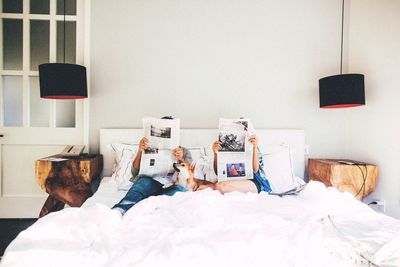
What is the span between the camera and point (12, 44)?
2.47 meters

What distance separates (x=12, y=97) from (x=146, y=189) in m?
1.78

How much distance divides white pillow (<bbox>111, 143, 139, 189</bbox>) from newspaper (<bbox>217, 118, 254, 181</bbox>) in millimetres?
688

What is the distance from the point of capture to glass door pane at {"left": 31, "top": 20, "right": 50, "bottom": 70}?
2471mm

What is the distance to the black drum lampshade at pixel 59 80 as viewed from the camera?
80.3 inches

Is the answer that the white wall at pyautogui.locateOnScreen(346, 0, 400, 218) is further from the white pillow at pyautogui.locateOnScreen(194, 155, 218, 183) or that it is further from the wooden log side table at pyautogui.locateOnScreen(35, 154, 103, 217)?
the wooden log side table at pyautogui.locateOnScreen(35, 154, 103, 217)

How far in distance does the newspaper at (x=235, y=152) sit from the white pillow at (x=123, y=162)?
0.69 meters

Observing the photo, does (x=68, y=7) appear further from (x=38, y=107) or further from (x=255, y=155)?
(x=255, y=155)

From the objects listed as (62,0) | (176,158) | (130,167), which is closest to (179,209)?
(176,158)

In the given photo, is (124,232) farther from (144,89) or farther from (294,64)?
(294,64)

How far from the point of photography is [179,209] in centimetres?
116

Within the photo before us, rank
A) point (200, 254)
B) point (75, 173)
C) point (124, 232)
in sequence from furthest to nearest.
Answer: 1. point (75, 173)
2. point (124, 232)
3. point (200, 254)

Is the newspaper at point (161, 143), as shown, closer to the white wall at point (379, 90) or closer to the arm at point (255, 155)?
the arm at point (255, 155)

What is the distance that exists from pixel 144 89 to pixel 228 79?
0.79 metres

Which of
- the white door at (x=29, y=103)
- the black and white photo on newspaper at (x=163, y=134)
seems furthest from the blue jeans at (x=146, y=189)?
the white door at (x=29, y=103)
